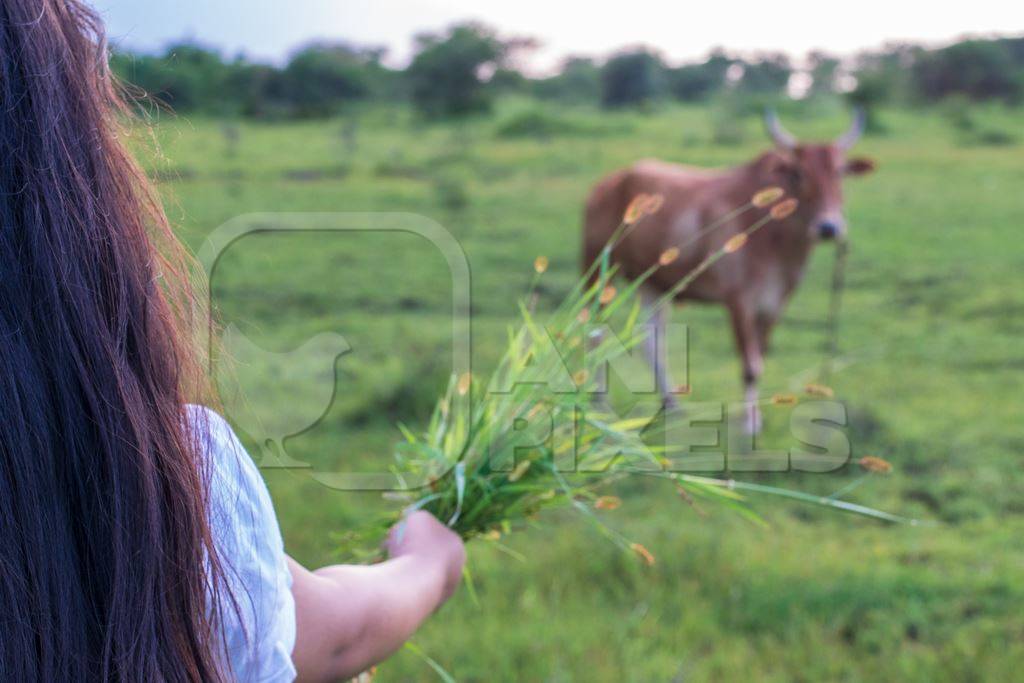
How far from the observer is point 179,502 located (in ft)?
2.87

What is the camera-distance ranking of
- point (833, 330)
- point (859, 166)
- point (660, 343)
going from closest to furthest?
point (859, 166)
point (660, 343)
point (833, 330)

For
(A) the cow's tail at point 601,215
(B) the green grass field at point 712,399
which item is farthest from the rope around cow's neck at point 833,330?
(A) the cow's tail at point 601,215

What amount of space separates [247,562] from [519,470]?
2.05 ft

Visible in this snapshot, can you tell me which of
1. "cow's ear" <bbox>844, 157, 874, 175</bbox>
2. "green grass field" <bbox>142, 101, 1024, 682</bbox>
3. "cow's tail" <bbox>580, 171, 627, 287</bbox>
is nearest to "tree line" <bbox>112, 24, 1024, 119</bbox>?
"green grass field" <bbox>142, 101, 1024, 682</bbox>

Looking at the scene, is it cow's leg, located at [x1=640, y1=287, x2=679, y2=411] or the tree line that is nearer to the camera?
cow's leg, located at [x1=640, y1=287, x2=679, y2=411]

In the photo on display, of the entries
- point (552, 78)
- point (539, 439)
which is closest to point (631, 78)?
point (552, 78)

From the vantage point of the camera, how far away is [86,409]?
83 centimetres

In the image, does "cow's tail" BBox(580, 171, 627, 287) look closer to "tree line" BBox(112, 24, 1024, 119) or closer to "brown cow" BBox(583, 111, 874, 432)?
"brown cow" BBox(583, 111, 874, 432)

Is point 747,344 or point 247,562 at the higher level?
point 247,562

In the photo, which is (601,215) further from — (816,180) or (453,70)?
(453,70)

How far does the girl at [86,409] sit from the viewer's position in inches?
32.2

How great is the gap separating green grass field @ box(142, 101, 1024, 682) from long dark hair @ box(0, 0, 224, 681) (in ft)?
0.67

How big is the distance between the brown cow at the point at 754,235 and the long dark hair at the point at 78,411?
162 inches

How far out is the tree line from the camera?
57.4ft
